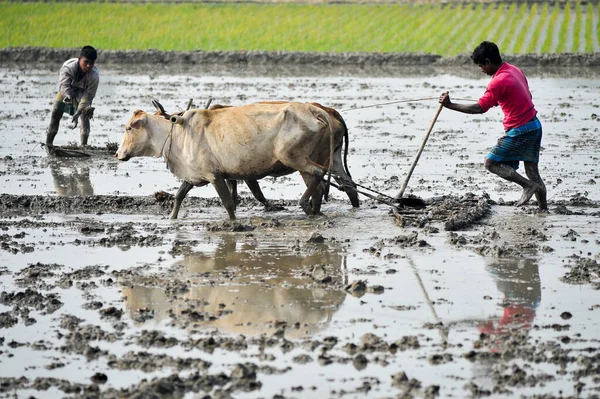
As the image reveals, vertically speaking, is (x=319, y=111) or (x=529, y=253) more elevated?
(x=319, y=111)

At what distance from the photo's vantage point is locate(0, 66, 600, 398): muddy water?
20.4ft

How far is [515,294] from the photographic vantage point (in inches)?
313

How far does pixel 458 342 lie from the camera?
6.76m

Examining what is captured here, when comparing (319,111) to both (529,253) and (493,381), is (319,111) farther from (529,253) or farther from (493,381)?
(493,381)

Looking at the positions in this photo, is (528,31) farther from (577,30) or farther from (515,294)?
(515,294)

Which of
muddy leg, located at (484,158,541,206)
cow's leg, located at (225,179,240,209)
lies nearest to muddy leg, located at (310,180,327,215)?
cow's leg, located at (225,179,240,209)

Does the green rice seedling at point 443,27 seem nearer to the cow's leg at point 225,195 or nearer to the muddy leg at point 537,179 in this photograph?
the muddy leg at point 537,179

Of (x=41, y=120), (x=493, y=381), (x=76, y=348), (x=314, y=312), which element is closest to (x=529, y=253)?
(x=314, y=312)

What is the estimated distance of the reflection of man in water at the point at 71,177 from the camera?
41.9 feet

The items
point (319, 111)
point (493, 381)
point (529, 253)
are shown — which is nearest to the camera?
point (493, 381)

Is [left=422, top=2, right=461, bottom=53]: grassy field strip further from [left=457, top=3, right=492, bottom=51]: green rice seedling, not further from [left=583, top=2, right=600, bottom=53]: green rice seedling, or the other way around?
[left=583, top=2, right=600, bottom=53]: green rice seedling

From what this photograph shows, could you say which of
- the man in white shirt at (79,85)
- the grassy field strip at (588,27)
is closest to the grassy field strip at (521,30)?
the grassy field strip at (588,27)

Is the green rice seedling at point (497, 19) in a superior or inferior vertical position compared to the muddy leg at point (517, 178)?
superior

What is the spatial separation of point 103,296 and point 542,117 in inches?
498
